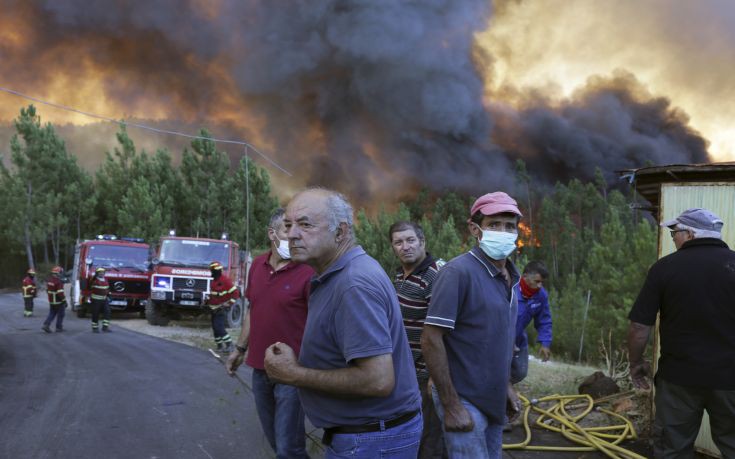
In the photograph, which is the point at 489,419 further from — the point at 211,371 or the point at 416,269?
the point at 211,371

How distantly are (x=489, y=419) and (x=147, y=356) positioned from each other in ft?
29.7

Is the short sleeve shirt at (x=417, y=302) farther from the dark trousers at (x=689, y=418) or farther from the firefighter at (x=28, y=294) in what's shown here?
the firefighter at (x=28, y=294)

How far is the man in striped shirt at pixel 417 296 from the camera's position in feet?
12.8

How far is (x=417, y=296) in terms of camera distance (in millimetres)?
4023

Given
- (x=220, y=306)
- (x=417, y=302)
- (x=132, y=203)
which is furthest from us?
(x=132, y=203)

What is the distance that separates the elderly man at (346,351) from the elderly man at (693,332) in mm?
1864

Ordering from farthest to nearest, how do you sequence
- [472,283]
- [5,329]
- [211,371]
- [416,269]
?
1. [5,329]
2. [211,371]
3. [416,269]
4. [472,283]

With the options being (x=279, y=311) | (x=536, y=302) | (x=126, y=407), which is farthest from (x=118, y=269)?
(x=279, y=311)

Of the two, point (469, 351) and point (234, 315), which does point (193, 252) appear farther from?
point (469, 351)

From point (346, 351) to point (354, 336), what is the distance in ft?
0.18

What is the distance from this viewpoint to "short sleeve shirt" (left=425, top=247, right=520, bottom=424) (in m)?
2.66

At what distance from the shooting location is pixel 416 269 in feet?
13.6

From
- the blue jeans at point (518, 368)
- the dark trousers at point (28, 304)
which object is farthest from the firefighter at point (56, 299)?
the blue jeans at point (518, 368)

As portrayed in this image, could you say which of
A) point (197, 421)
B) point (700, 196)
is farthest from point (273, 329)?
point (700, 196)
